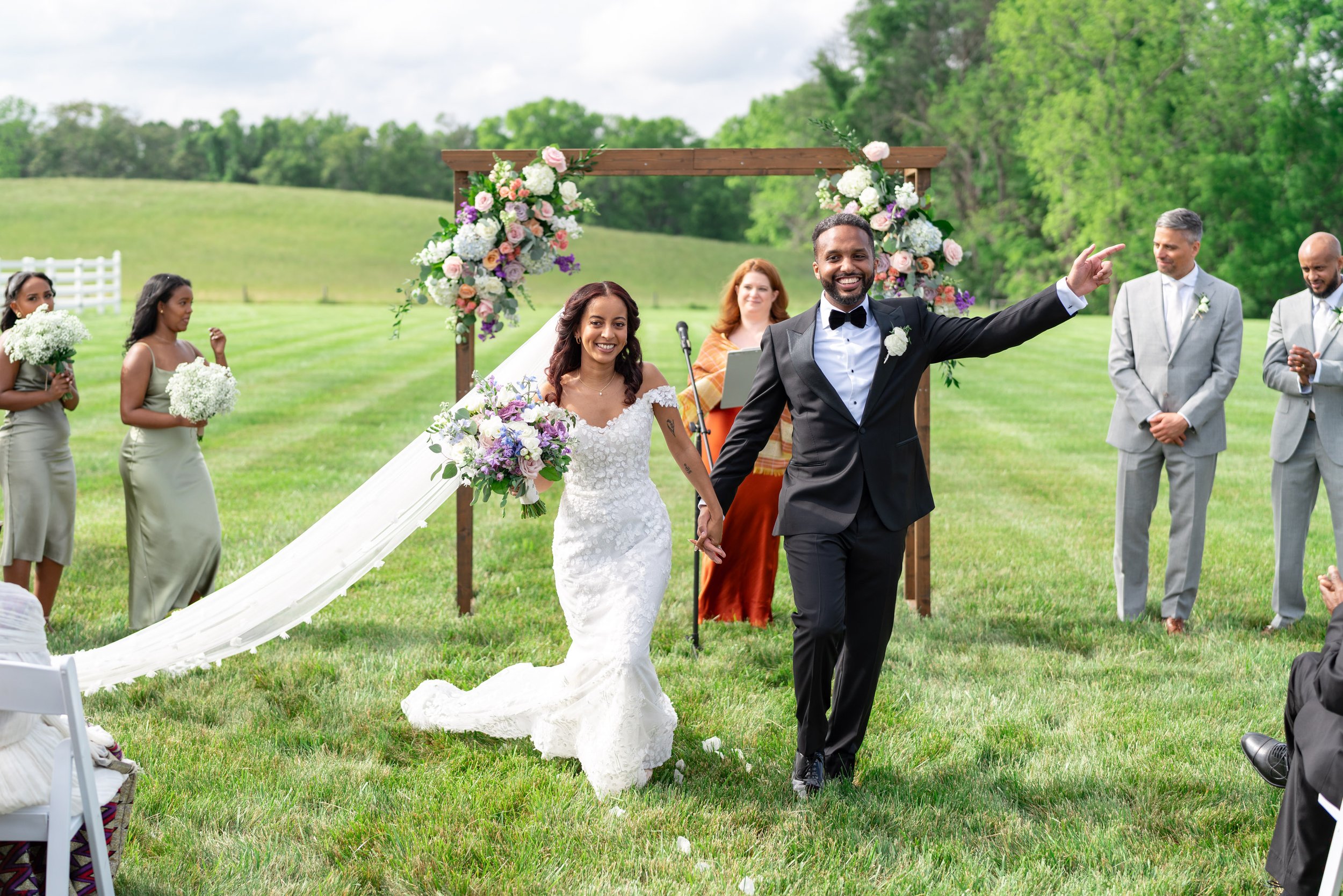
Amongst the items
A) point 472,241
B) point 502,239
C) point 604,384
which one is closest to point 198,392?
point 472,241

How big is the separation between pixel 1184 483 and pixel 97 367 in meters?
19.8

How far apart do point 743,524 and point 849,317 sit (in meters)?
3.17

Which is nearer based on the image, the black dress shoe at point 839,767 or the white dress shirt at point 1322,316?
the black dress shoe at point 839,767

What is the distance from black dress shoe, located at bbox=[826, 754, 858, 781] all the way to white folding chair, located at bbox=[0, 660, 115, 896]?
290 centimetres

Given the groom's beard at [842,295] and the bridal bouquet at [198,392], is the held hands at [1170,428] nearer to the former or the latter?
the groom's beard at [842,295]

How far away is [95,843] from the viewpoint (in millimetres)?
3371

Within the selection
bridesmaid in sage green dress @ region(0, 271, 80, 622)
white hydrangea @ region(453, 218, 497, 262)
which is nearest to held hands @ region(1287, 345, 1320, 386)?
white hydrangea @ region(453, 218, 497, 262)

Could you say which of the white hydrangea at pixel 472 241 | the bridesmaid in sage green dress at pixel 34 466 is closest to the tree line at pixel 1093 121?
the white hydrangea at pixel 472 241

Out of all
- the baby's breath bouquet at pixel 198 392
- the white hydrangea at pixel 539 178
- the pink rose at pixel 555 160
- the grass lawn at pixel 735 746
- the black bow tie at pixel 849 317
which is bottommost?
the grass lawn at pixel 735 746

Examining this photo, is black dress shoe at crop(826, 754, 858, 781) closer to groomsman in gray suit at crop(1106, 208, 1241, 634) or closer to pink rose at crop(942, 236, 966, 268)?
groomsman in gray suit at crop(1106, 208, 1241, 634)

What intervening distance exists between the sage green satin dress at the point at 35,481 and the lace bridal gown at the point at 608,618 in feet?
10.9

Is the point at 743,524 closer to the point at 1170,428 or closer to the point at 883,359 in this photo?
the point at 1170,428

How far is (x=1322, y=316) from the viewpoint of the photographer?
723 centimetres

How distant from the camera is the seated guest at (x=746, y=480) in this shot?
7.62 m
